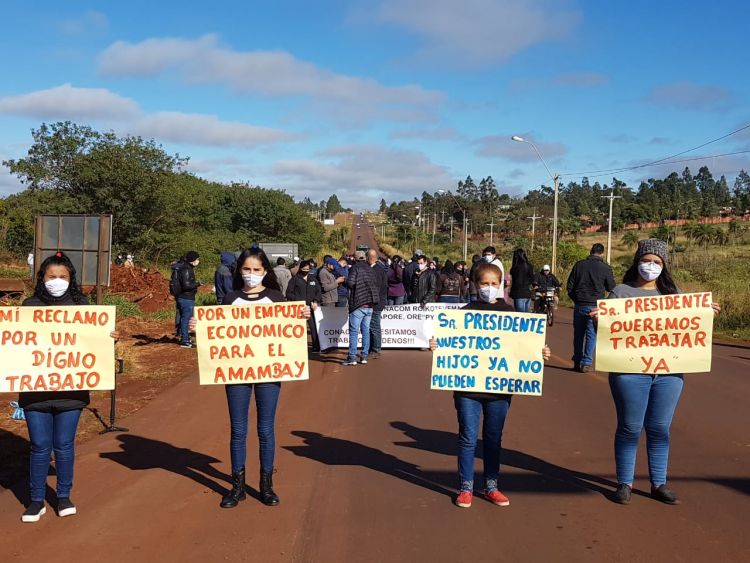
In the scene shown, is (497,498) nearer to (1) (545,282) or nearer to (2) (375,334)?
(2) (375,334)

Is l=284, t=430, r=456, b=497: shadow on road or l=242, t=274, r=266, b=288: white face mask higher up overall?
l=242, t=274, r=266, b=288: white face mask

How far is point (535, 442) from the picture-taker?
725 cm

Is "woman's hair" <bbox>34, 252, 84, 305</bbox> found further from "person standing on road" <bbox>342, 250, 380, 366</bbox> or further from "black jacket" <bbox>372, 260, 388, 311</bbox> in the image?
"black jacket" <bbox>372, 260, 388, 311</bbox>

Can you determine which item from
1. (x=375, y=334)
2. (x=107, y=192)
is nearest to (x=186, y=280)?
(x=375, y=334)

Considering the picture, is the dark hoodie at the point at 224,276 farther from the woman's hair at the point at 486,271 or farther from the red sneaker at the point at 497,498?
the red sneaker at the point at 497,498

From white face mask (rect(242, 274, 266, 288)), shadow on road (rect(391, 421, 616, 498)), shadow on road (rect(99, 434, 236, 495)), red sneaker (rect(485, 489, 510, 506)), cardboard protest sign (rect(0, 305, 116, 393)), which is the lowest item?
shadow on road (rect(99, 434, 236, 495))

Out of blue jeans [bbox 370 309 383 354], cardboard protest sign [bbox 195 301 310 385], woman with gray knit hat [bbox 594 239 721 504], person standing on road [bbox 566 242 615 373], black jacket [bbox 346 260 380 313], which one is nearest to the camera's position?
woman with gray knit hat [bbox 594 239 721 504]

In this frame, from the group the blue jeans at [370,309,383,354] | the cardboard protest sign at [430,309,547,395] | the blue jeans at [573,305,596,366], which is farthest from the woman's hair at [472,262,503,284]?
the blue jeans at [370,309,383,354]

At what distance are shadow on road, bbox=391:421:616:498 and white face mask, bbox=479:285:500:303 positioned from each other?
60.5 inches

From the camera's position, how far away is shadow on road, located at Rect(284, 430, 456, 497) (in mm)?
5988

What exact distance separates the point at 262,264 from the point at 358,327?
740 centimetres

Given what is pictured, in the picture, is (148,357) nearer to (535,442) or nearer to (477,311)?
(535,442)

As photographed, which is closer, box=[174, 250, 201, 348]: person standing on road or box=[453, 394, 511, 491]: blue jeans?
box=[453, 394, 511, 491]: blue jeans

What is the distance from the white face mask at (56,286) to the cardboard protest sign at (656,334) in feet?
13.3
